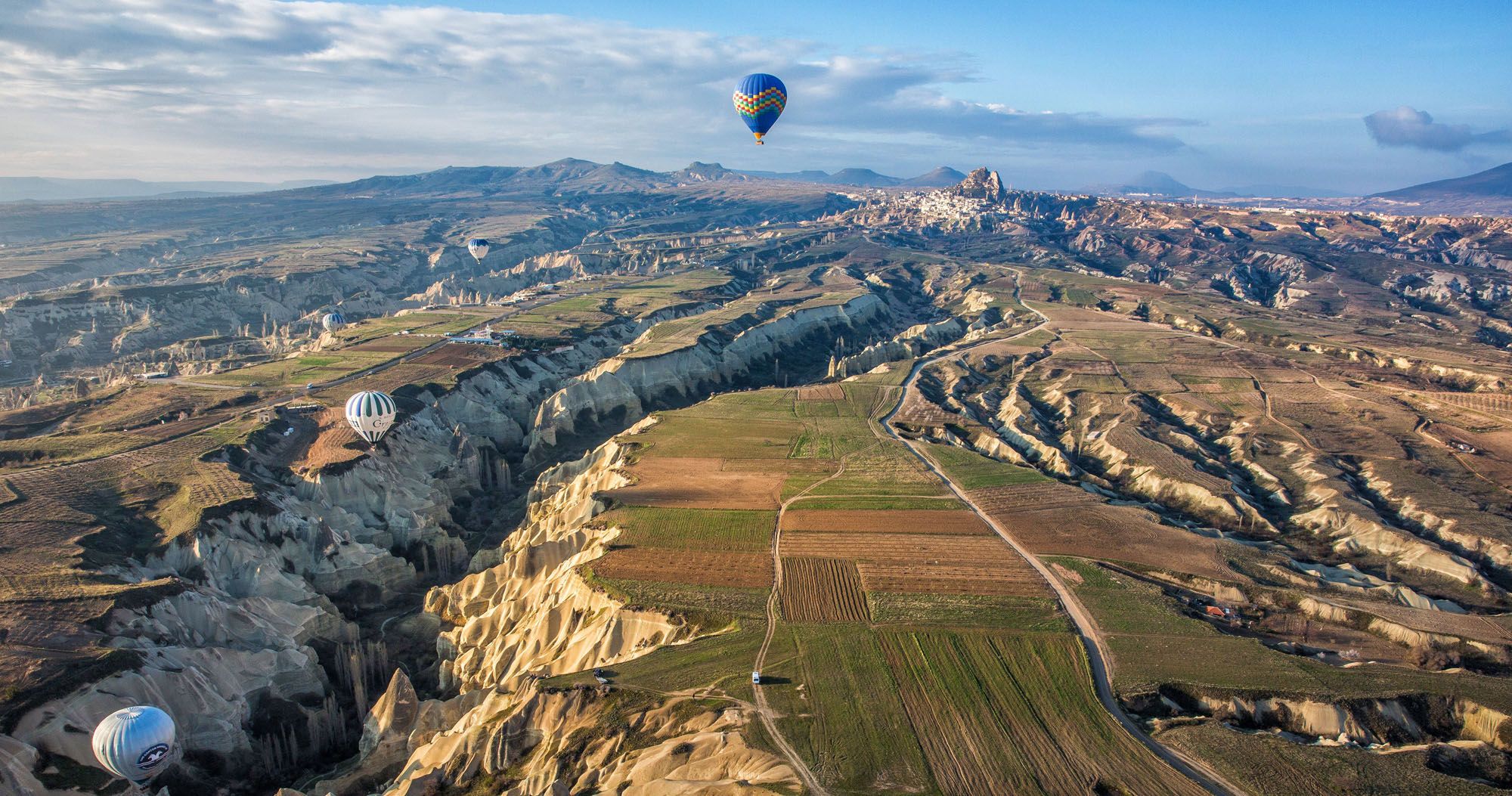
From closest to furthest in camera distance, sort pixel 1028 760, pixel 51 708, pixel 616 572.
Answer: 1. pixel 1028 760
2. pixel 51 708
3. pixel 616 572

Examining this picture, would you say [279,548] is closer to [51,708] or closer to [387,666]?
[387,666]

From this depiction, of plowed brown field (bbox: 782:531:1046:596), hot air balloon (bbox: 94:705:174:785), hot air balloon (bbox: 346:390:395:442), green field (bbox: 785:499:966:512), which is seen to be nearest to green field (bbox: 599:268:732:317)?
hot air balloon (bbox: 346:390:395:442)

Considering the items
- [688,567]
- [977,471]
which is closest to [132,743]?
[688,567]

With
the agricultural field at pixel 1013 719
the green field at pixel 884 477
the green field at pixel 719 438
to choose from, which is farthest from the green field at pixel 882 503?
the agricultural field at pixel 1013 719

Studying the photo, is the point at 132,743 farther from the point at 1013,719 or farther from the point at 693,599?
the point at 1013,719

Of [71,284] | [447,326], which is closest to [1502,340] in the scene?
[447,326]

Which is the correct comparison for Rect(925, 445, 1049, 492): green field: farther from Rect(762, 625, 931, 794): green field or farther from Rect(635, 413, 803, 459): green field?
Rect(762, 625, 931, 794): green field

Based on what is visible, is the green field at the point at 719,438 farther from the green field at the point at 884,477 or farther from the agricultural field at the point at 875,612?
the green field at the point at 884,477
